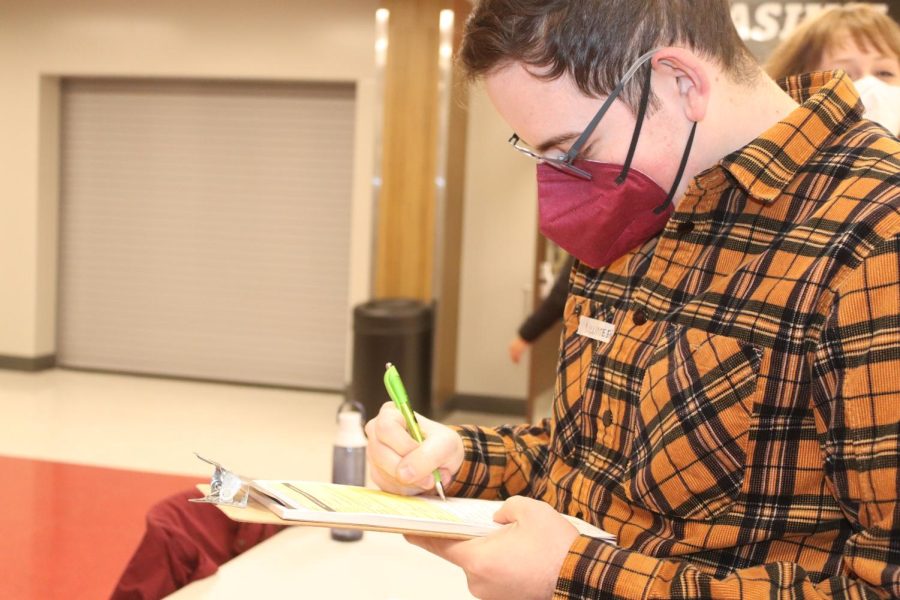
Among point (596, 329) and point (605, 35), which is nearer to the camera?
point (605, 35)

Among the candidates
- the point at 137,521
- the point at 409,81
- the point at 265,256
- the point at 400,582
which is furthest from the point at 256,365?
the point at 400,582

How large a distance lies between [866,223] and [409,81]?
5.97 meters

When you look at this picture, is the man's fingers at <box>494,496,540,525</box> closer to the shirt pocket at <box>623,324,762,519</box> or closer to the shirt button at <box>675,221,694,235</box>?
the shirt pocket at <box>623,324,762,519</box>

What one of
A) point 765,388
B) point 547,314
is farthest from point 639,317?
point 547,314

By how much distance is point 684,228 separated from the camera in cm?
116

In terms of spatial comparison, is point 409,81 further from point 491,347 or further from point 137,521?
point 137,521

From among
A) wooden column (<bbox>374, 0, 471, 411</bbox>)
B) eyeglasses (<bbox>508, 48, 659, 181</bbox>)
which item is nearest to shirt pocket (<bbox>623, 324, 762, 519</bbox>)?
eyeglasses (<bbox>508, 48, 659, 181</bbox>)

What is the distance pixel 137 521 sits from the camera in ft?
13.4

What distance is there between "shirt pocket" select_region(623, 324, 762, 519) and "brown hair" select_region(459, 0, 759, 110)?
323 millimetres

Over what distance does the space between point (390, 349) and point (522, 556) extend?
5.19 m

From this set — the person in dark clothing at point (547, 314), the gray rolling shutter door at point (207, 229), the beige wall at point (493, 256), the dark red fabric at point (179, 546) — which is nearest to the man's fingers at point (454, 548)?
the dark red fabric at point (179, 546)

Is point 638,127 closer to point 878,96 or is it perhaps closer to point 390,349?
point 878,96

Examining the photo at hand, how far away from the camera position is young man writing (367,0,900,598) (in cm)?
90

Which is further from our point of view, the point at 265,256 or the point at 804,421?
the point at 265,256
